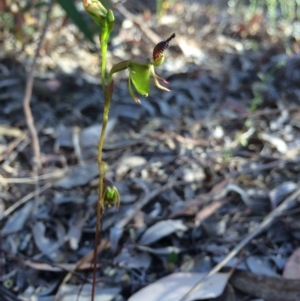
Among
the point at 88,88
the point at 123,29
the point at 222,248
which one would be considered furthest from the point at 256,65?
the point at 222,248

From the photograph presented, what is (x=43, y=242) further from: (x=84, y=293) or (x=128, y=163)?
(x=128, y=163)

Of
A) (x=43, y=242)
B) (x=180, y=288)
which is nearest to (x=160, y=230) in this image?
(x=180, y=288)

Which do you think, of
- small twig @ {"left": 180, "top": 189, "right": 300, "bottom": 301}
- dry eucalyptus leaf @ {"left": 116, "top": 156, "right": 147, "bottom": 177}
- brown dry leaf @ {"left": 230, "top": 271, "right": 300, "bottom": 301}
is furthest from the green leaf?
brown dry leaf @ {"left": 230, "top": 271, "right": 300, "bottom": 301}

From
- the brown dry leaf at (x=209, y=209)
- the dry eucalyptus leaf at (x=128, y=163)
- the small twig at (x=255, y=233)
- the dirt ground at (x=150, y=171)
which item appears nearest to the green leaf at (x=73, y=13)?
the dirt ground at (x=150, y=171)

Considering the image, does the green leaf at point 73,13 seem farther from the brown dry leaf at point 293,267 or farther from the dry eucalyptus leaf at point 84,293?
the brown dry leaf at point 293,267

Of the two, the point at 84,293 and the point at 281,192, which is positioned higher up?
the point at 84,293

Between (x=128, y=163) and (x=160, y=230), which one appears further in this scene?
(x=128, y=163)

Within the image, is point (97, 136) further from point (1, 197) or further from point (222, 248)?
point (222, 248)
